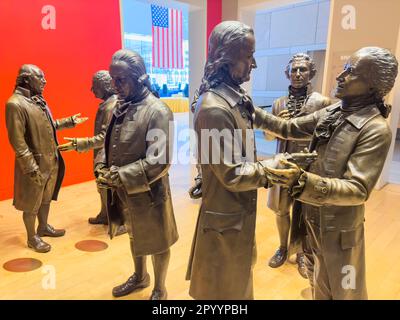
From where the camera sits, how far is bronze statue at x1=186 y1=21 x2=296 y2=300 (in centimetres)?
145

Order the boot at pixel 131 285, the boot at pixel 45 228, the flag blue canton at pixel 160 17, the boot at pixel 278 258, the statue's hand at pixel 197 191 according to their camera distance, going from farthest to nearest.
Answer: the flag blue canton at pixel 160 17 < the boot at pixel 45 228 < the boot at pixel 278 258 < the boot at pixel 131 285 < the statue's hand at pixel 197 191

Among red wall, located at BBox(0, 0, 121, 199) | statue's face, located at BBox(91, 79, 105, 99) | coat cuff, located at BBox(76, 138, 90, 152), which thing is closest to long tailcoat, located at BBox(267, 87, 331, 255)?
coat cuff, located at BBox(76, 138, 90, 152)

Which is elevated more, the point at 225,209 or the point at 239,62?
the point at 239,62

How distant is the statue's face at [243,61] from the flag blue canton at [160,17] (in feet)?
24.4

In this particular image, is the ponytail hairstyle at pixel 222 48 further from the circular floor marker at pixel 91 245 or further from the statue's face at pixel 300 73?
the circular floor marker at pixel 91 245

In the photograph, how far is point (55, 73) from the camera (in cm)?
488

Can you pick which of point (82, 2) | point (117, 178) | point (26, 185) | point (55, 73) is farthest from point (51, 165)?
point (82, 2)

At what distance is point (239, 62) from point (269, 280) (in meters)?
2.02

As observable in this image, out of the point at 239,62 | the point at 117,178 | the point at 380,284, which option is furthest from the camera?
the point at 380,284

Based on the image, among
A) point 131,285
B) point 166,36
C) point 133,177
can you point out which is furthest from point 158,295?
point 166,36

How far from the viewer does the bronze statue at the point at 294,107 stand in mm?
2746

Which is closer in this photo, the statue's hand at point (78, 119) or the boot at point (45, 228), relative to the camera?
the statue's hand at point (78, 119)

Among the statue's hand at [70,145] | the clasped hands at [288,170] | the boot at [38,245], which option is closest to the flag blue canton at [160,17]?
the statue's hand at [70,145]

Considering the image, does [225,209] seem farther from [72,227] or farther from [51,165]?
[72,227]
